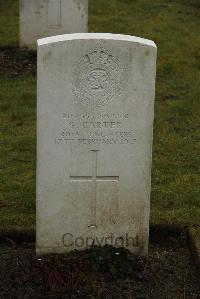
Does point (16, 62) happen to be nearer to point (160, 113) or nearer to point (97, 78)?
point (160, 113)

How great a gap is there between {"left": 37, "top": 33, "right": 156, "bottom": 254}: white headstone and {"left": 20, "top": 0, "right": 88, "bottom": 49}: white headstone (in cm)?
615

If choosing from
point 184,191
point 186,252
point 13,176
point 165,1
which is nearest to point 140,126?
point 186,252

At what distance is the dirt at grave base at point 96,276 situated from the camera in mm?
4582

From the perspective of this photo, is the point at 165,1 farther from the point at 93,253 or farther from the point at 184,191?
the point at 93,253

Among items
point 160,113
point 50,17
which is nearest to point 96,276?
point 160,113

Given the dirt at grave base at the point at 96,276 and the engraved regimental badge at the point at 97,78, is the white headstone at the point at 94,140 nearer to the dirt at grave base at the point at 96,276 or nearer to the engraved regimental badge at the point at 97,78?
the engraved regimental badge at the point at 97,78

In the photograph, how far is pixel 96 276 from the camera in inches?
186

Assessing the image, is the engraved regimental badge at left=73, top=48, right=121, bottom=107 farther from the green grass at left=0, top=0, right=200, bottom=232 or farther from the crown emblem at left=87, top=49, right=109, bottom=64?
the green grass at left=0, top=0, right=200, bottom=232

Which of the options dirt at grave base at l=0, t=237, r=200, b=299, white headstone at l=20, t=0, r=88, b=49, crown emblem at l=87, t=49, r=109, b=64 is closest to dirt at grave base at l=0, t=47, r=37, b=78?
white headstone at l=20, t=0, r=88, b=49

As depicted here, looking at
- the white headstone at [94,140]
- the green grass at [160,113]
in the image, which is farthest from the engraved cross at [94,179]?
the green grass at [160,113]

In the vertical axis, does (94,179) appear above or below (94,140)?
below

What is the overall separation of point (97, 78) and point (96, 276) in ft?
4.24

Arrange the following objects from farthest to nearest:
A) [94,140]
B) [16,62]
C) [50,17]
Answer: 1. [50,17]
2. [16,62]
3. [94,140]

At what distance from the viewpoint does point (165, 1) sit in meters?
14.5
